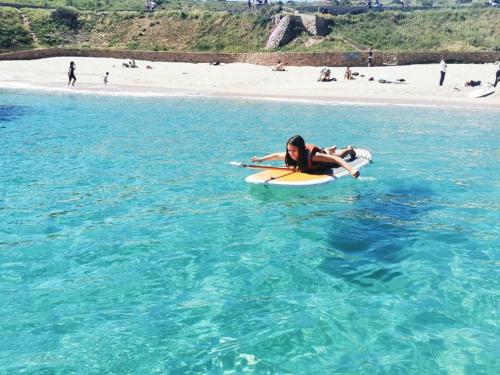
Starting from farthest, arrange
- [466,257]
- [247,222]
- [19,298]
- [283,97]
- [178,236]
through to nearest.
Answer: [283,97] → [247,222] → [178,236] → [466,257] → [19,298]

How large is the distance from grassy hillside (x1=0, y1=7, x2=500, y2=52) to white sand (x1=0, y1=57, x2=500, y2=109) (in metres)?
8.38

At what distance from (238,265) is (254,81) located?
28.4m

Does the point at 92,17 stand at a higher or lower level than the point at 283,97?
higher

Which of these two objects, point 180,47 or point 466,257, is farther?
point 180,47

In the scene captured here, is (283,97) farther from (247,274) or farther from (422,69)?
(247,274)

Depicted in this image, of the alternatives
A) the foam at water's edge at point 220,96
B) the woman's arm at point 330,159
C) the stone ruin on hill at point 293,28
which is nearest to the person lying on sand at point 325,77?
the foam at water's edge at point 220,96

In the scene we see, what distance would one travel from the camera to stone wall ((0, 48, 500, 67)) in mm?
37750

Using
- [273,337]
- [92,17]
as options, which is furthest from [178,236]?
[92,17]

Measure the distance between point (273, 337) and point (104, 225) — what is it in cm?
436

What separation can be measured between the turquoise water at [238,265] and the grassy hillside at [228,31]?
35.2 meters

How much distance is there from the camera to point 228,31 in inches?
2028

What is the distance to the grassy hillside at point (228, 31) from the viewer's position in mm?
46719

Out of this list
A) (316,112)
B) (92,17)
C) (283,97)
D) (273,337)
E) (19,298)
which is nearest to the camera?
(273,337)

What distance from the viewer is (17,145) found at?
49.4 ft
